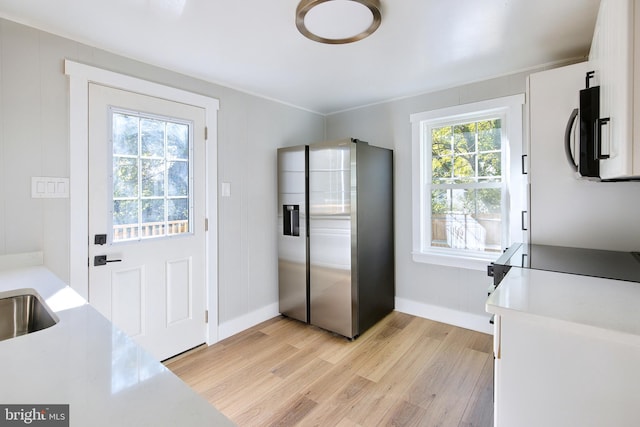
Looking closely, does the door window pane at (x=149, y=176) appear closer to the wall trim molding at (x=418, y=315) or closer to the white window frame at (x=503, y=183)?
the wall trim molding at (x=418, y=315)

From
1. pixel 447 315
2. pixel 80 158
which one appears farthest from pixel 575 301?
pixel 80 158

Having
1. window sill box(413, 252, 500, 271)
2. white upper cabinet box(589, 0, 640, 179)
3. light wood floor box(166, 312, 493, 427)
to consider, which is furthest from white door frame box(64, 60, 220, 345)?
window sill box(413, 252, 500, 271)

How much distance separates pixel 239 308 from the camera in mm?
2848

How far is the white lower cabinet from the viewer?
82cm

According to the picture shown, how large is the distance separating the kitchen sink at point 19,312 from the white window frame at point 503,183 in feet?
9.23

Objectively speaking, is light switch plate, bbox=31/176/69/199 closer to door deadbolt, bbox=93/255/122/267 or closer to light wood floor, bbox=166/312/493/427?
door deadbolt, bbox=93/255/122/267

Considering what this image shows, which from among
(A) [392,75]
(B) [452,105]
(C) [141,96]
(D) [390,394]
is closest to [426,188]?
(B) [452,105]

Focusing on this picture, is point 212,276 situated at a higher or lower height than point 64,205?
lower


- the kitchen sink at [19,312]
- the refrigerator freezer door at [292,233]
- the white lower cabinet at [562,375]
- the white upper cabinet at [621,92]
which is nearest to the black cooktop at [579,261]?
the white upper cabinet at [621,92]

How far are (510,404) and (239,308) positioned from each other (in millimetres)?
2324

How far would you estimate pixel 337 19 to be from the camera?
5.62 feet

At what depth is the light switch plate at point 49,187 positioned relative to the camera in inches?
70.7

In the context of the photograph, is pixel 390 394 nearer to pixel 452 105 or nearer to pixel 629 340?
pixel 629 340
